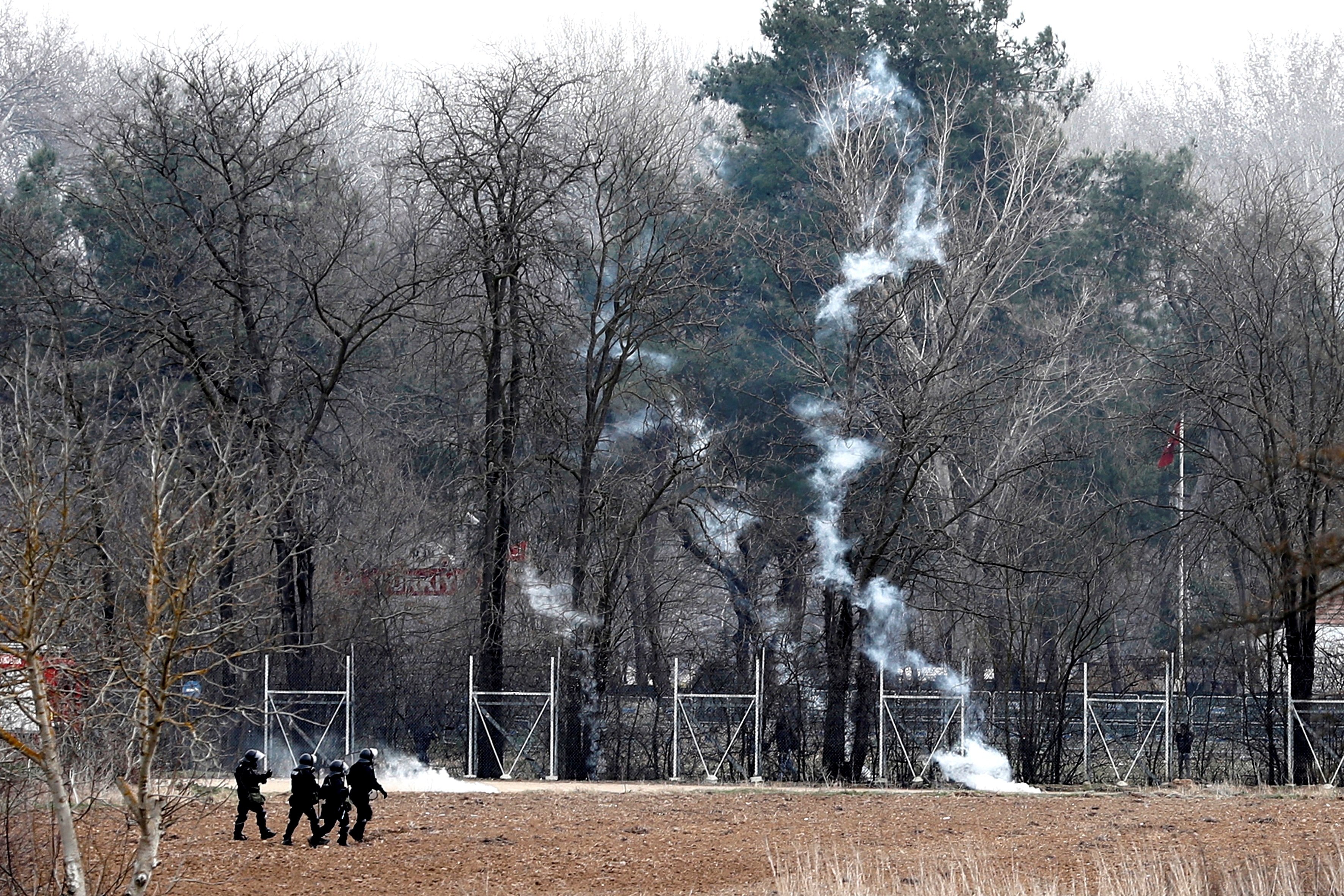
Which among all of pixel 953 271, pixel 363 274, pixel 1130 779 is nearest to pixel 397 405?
pixel 363 274

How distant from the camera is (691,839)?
53.0 feet

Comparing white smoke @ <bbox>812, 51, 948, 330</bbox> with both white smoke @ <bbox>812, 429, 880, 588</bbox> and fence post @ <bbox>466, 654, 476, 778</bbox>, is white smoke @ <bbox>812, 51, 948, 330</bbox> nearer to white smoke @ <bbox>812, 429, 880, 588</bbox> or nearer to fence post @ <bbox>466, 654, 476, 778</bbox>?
white smoke @ <bbox>812, 429, 880, 588</bbox>

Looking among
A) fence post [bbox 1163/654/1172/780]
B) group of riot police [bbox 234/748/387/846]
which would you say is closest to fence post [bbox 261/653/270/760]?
group of riot police [bbox 234/748/387/846]

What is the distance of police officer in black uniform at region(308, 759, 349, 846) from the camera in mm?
15086

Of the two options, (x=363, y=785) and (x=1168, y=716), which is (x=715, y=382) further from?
(x=363, y=785)

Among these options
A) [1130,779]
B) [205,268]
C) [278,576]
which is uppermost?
[205,268]

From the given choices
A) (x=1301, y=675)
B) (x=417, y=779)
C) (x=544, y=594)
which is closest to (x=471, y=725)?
(x=417, y=779)

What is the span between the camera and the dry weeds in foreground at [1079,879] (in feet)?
39.5

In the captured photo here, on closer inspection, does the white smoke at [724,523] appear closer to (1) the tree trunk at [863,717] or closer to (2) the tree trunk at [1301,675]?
(1) the tree trunk at [863,717]

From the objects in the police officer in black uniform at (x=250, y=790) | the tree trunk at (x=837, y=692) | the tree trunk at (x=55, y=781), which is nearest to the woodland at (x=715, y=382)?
the tree trunk at (x=837, y=692)

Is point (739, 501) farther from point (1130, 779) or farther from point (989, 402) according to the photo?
point (1130, 779)

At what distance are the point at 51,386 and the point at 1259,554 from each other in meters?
18.8

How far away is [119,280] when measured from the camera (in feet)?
106

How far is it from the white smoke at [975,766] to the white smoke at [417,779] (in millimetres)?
7357
